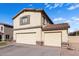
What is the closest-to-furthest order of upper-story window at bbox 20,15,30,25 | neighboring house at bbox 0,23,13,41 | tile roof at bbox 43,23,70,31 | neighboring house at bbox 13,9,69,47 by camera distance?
tile roof at bbox 43,23,70,31 → neighboring house at bbox 0,23,13,41 → neighboring house at bbox 13,9,69,47 → upper-story window at bbox 20,15,30,25

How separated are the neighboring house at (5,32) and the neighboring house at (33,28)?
0.60 meters

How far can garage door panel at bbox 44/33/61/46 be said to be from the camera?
15.3 metres

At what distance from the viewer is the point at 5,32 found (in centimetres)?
1627

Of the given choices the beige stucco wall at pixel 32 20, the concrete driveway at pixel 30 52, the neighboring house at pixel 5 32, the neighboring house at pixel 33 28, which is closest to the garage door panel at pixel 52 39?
the neighboring house at pixel 33 28

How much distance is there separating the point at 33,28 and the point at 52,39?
2.65 metres

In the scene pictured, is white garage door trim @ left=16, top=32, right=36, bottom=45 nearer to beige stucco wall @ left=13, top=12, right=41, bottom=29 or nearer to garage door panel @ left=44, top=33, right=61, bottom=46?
beige stucco wall @ left=13, top=12, right=41, bottom=29

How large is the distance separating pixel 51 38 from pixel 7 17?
521cm

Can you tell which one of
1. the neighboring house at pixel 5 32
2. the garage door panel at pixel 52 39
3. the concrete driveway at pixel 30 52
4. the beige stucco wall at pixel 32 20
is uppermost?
the beige stucco wall at pixel 32 20

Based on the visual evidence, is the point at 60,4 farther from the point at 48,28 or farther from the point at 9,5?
the point at 9,5

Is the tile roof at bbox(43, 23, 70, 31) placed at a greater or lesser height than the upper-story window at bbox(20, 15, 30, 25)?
lesser

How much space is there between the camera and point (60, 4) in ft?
45.4

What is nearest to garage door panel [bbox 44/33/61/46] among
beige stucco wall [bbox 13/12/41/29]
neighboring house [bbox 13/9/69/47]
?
neighboring house [bbox 13/9/69/47]

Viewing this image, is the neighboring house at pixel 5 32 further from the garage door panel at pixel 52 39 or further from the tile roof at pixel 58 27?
the garage door panel at pixel 52 39

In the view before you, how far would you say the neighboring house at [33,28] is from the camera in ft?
53.2
